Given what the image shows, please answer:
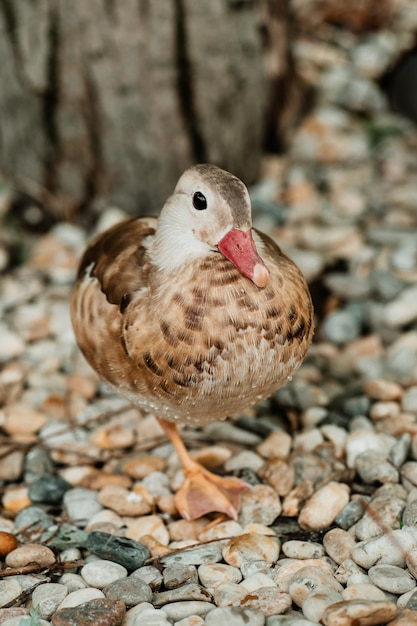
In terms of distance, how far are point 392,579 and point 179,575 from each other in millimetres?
611

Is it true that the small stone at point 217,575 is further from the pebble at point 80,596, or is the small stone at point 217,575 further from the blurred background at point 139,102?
the blurred background at point 139,102

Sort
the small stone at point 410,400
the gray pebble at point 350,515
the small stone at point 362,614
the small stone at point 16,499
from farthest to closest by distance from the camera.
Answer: the small stone at point 410,400 → the small stone at point 16,499 → the gray pebble at point 350,515 → the small stone at point 362,614

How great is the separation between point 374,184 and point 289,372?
2.40 meters

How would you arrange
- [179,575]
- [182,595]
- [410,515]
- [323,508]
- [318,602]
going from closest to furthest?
[318,602] → [182,595] → [179,575] → [410,515] → [323,508]

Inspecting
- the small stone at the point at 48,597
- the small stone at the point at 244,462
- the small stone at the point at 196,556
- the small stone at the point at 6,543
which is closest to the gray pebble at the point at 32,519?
the small stone at the point at 6,543

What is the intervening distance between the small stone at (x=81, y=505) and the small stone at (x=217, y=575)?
496 millimetres

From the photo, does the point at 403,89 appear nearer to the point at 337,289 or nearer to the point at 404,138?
the point at 404,138

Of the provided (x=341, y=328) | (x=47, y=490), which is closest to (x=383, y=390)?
(x=341, y=328)

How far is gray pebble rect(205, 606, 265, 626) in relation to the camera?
225 cm

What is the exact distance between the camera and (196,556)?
8.61ft

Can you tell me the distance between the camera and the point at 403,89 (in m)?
5.37

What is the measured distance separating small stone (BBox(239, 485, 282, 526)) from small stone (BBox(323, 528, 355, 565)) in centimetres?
23

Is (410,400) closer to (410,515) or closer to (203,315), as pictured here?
(410,515)

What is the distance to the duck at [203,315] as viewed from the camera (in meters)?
2.46
